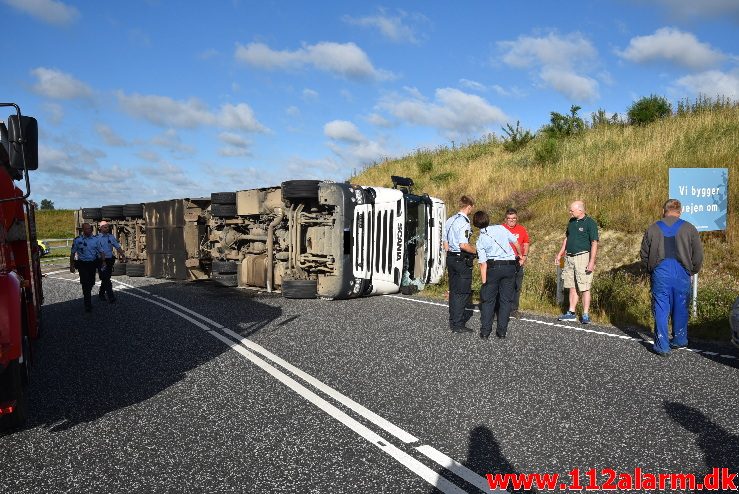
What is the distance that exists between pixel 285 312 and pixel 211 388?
16.0ft

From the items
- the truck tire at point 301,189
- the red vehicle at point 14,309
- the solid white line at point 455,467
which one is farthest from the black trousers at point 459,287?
the red vehicle at point 14,309

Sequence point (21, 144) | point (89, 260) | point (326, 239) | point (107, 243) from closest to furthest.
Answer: point (21, 144), point (89, 260), point (326, 239), point (107, 243)

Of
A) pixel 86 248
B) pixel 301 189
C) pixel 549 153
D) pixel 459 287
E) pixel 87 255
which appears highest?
pixel 549 153

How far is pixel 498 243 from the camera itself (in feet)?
25.3

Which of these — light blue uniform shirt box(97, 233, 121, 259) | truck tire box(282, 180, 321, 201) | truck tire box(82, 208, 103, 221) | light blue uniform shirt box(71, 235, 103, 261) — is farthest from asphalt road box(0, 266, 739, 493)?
truck tire box(82, 208, 103, 221)

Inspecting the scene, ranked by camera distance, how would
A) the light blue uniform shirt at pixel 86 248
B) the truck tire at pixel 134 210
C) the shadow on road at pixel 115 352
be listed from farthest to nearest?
the truck tire at pixel 134 210
the light blue uniform shirt at pixel 86 248
the shadow on road at pixel 115 352

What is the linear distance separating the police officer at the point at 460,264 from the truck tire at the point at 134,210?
13463mm

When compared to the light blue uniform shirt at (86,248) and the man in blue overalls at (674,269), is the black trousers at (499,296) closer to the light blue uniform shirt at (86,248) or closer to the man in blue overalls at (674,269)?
the man in blue overalls at (674,269)

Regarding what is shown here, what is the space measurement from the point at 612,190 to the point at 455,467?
610 inches

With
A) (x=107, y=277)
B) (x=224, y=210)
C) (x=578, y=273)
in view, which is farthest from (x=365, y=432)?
(x=224, y=210)

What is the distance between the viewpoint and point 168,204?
55.1 ft

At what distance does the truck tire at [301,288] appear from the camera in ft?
39.2

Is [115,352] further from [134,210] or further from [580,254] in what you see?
[134,210]

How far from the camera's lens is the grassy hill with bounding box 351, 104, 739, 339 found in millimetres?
10591
